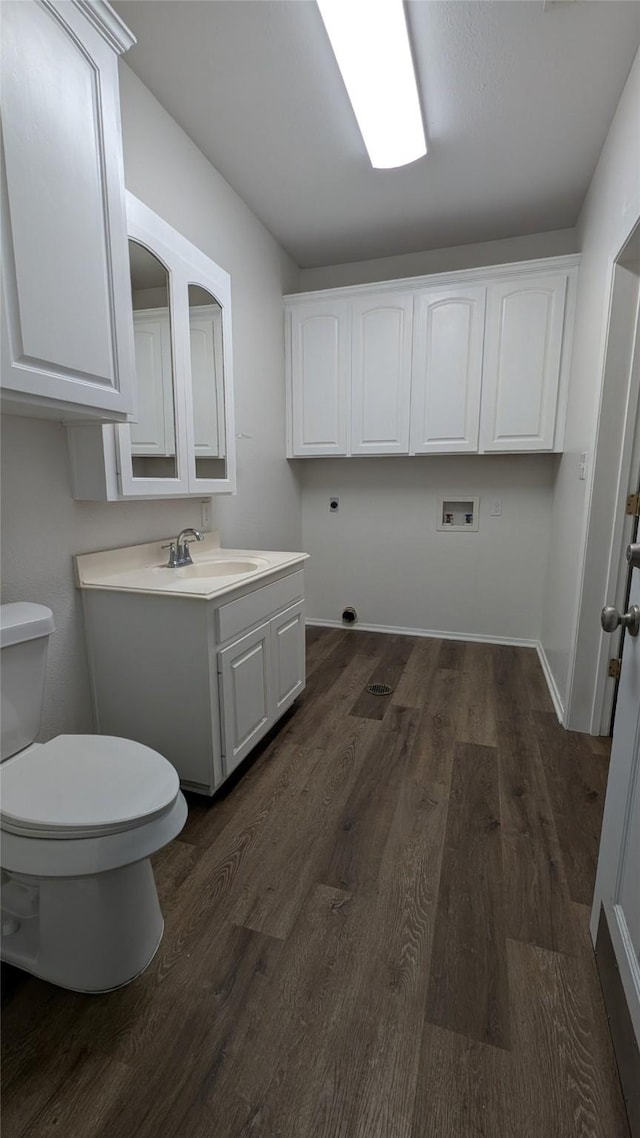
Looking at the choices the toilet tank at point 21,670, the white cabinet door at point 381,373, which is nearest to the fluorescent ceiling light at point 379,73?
the white cabinet door at point 381,373

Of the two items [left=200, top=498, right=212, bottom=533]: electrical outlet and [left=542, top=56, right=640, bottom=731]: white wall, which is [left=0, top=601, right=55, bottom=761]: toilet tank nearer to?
[left=200, top=498, right=212, bottom=533]: electrical outlet

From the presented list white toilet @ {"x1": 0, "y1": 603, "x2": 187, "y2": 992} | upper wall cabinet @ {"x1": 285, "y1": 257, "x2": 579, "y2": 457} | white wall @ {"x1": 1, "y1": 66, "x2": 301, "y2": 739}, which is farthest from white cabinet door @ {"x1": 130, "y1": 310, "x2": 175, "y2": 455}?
upper wall cabinet @ {"x1": 285, "y1": 257, "x2": 579, "y2": 457}

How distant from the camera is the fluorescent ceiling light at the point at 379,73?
4.72ft

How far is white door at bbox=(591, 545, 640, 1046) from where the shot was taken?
2.93 ft

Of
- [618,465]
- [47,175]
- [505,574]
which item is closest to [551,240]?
[618,465]

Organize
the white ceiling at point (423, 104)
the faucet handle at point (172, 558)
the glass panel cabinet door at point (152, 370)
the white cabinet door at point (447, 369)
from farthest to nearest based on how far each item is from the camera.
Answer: the white cabinet door at point (447, 369)
the faucet handle at point (172, 558)
the glass panel cabinet door at point (152, 370)
the white ceiling at point (423, 104)

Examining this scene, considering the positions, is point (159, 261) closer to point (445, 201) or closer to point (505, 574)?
point (445, 201)

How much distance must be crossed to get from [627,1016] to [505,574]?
2.56m

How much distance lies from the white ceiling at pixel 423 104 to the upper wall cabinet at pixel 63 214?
66 cm

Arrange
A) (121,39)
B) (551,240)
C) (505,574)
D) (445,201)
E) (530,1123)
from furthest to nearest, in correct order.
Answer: (505,574), (551,240), (445,201), (121,39), (530,1123)

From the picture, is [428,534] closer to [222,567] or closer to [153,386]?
[222,567]

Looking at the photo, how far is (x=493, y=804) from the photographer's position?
5.64 feet

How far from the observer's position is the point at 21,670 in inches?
48.1

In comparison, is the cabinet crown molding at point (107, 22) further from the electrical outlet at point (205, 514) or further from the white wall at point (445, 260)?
the white wall at point (445, 260)
